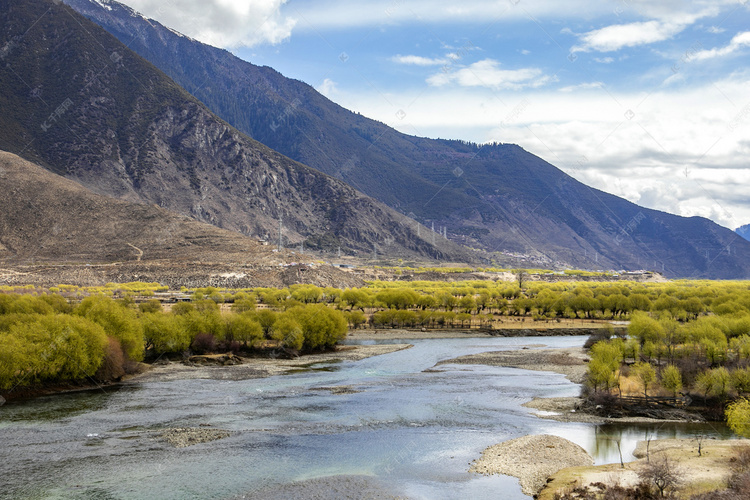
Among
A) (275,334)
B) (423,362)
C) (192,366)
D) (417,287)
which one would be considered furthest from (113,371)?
(417,287)

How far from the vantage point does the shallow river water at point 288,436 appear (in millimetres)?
33844

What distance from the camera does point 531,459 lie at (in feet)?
127

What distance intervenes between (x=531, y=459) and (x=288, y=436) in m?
16.4

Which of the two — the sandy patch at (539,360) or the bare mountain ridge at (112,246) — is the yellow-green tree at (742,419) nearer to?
the sandy patch at (539,360)

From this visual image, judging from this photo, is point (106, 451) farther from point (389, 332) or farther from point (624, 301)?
point (624, 301)

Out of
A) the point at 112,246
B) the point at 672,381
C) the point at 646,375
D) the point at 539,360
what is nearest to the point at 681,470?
the point at 646,375

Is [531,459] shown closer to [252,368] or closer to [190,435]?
[190,435]

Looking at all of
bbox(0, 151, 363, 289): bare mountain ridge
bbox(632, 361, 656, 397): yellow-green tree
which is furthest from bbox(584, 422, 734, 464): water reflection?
bbox(0, 151, 363, 289): bare mountain ridge

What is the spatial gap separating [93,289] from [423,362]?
254 ft

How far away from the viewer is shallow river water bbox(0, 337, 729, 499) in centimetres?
3384

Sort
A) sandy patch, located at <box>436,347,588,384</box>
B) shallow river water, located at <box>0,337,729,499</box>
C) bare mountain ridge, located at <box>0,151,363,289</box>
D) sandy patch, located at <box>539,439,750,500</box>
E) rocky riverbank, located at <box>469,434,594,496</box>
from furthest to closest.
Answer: bare mountain ridge, located at <box>0,151,363,289</box> → sandy patch, located at <box>436,347,588,384</box> → rocky riverbank, located at <box>469,434,594,496</box> → shallow river water, located at <box>0,337,729,499</box> → sandy patch, located at <box>539,439,750,500</box>

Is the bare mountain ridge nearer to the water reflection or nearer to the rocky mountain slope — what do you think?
the rocky mountain slope

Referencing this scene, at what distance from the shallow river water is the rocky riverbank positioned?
87cm

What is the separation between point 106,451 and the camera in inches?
1511
